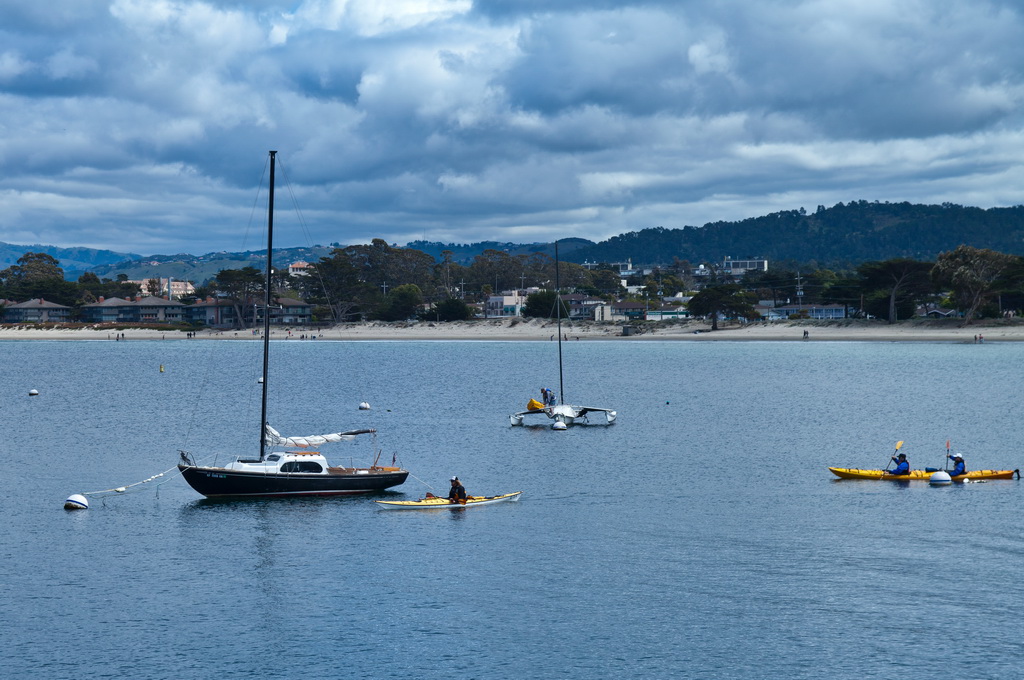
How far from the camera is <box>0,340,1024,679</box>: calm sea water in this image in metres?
29.6

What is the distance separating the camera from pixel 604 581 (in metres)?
35.9

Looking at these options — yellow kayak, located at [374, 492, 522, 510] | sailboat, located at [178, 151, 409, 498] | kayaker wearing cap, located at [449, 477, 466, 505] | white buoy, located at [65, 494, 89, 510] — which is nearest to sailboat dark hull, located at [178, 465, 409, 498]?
sailboat, located at [178, 151, 409, 498]

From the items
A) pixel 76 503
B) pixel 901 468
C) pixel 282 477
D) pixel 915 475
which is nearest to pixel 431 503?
pixel 282 477

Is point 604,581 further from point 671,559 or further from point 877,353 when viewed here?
point 877,353

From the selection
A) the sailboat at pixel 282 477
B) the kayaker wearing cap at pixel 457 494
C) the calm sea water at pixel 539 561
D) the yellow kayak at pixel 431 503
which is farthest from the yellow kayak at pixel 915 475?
the sailboat at pixel 282 477

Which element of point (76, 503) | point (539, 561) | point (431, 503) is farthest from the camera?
point (76, 503)

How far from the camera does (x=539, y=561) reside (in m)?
38.4

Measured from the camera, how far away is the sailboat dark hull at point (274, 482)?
47844mm

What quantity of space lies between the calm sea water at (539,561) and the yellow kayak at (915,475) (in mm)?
1718

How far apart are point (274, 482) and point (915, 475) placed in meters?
32.5

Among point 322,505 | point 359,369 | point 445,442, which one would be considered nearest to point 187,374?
point 359,369

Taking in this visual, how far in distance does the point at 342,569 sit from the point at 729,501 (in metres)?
19.9

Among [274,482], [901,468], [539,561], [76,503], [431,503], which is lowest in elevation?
[539,561]

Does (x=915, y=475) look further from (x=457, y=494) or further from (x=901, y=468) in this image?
(x=457, y=494)
